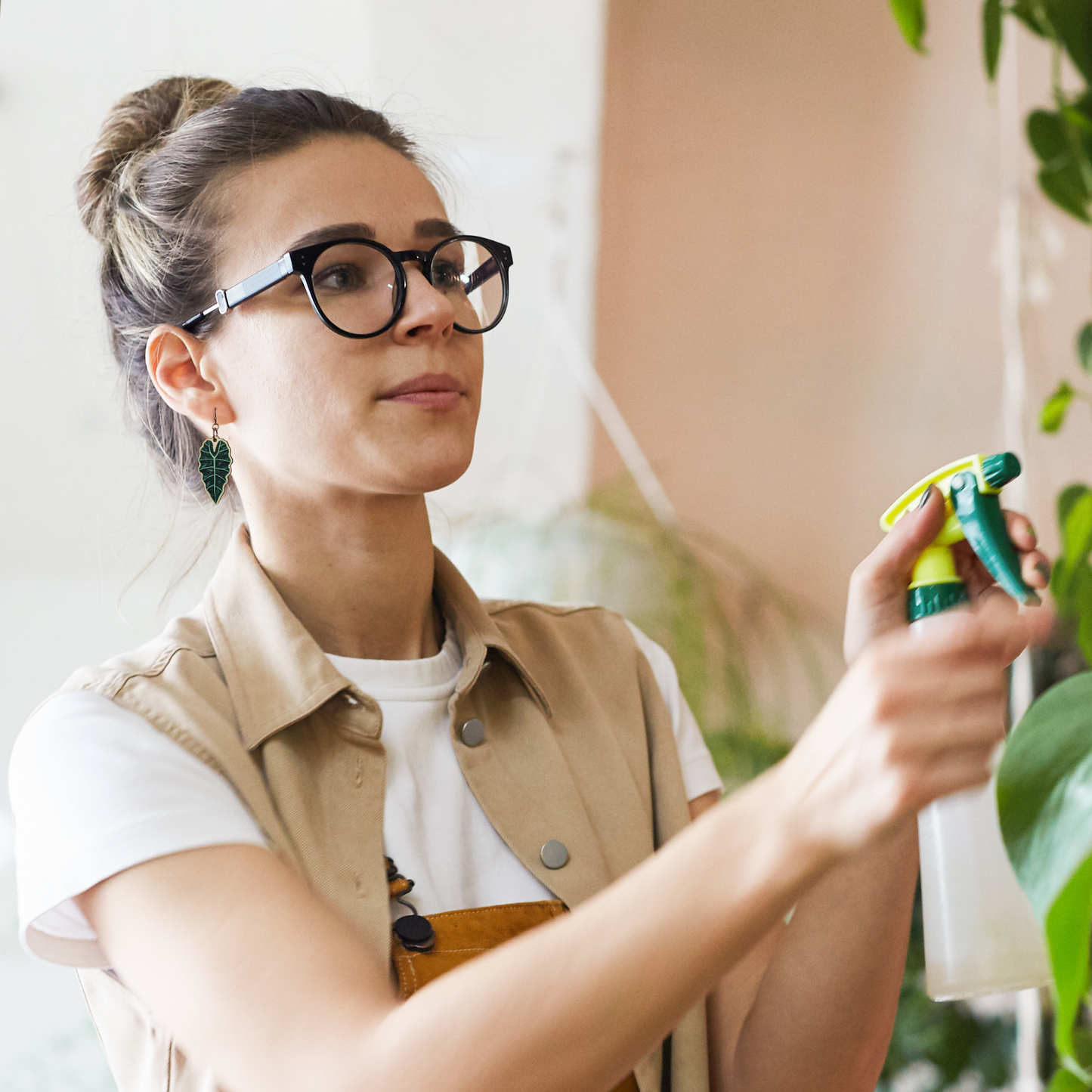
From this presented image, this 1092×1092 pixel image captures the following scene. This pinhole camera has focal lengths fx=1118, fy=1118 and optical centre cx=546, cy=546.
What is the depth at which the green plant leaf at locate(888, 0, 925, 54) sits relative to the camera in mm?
788

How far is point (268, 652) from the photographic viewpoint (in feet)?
2.97

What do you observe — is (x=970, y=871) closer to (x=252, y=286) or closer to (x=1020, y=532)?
(x=1020, y=532)

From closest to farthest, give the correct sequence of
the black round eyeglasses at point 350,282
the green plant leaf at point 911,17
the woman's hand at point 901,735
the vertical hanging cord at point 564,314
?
the woman's hand at point 901,735
the green plant leaf at point 911,17
the black round eyeglasses at point 350,282
the vertical hanging cord at point 564,314

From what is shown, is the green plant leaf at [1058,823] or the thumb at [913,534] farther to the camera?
the thumb at [913,534]

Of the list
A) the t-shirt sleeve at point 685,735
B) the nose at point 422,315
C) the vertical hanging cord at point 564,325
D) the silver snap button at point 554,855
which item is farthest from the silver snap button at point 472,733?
the vertical hanging cord at point 564,325

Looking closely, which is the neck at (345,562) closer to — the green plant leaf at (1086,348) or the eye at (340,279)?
the eye at (340,279)

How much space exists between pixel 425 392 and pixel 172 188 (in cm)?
31

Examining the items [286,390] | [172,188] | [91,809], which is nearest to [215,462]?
[286,390]

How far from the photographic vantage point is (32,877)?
2.45 ft

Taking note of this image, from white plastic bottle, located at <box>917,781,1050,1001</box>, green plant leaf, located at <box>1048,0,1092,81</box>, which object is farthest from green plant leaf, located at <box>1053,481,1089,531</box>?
white plastic bottle, located at <box>917,781,1050,1001</box>

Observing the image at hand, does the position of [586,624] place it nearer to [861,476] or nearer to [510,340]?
[510,340]

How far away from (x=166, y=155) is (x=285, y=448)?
314 millimetres

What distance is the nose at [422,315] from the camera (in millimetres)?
895

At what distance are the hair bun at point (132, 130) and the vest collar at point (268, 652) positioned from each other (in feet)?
1.14
